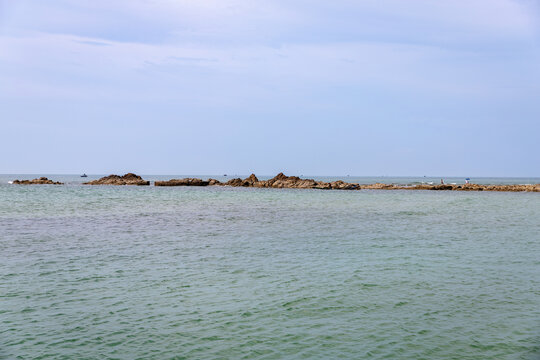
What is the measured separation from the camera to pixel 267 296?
1217cm

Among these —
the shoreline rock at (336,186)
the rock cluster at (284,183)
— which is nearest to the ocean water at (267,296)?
the rock cluster at (284,183)

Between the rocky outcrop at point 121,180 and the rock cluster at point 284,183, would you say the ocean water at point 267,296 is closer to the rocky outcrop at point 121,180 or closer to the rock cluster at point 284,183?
the rock cluster at point 284,183

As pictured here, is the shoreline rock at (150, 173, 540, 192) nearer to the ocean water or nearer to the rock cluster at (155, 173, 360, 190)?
the rock cluster at (155, 173, 360, 190)

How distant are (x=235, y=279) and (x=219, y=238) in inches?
355

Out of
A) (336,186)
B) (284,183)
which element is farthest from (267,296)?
(284,183)

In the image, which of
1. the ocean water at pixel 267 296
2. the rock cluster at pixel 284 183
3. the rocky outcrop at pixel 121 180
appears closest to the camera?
the ocean water at pixel 267 296

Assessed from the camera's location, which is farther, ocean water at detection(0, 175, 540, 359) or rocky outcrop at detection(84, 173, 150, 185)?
rocky outcrop at detection(84, 173, 150, 185)

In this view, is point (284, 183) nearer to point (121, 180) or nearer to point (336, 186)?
point (336, 186)

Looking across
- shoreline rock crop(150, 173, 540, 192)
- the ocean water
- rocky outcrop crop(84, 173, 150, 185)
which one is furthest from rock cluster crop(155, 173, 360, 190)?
the ocean water

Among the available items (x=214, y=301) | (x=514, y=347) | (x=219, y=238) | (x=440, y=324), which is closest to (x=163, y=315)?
(x=214, y=301)

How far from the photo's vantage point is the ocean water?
8.84m

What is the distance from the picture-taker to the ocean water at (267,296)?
884 cm

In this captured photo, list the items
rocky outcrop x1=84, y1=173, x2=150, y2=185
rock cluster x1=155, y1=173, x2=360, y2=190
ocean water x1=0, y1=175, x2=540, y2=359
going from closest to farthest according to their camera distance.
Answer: ocean water x1=0, y1=175, x2=540, y2=359, rock cluster x1=155, y1=173, x2=360, y2=190, rocky outcrop x1=84, y1=173, x2=150, y2=185

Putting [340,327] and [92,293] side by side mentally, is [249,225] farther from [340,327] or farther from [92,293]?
[340,327]
